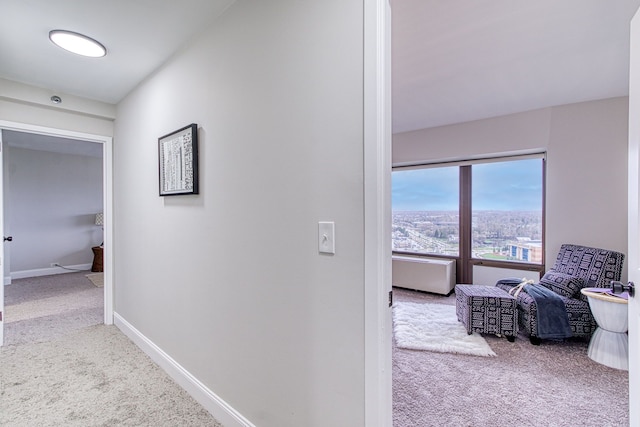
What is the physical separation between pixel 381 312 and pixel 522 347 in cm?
243

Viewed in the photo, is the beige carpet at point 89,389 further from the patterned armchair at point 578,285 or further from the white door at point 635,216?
the patterned armchair at point 578,285

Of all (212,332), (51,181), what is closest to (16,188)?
(51,181)

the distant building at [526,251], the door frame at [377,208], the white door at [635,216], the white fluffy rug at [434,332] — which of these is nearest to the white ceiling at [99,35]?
the door frame at [377,208]

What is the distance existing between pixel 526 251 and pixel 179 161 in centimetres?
434

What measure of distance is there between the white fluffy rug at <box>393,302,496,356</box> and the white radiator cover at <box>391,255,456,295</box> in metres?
0.55

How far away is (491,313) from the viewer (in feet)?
9.24

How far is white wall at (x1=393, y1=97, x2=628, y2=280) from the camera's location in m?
3.24

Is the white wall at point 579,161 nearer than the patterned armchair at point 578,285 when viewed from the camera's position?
No

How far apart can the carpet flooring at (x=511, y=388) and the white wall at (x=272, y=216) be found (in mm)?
900

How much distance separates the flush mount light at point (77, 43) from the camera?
1.93 meters

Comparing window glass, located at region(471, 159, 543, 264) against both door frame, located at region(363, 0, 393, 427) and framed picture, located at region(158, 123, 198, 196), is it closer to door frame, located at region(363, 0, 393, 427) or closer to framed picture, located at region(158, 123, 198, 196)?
door frame, located at region(363, 0, 393, 427)

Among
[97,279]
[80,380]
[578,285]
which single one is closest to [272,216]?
[80,380]

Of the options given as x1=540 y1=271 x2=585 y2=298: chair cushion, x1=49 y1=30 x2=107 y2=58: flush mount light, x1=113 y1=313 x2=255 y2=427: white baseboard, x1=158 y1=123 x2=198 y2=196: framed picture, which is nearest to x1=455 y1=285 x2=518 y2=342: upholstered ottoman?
x1=540 y1=271 x2=585 y2=298: chair cushion

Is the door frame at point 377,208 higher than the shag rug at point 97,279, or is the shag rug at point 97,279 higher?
the door frame at point 377,208
